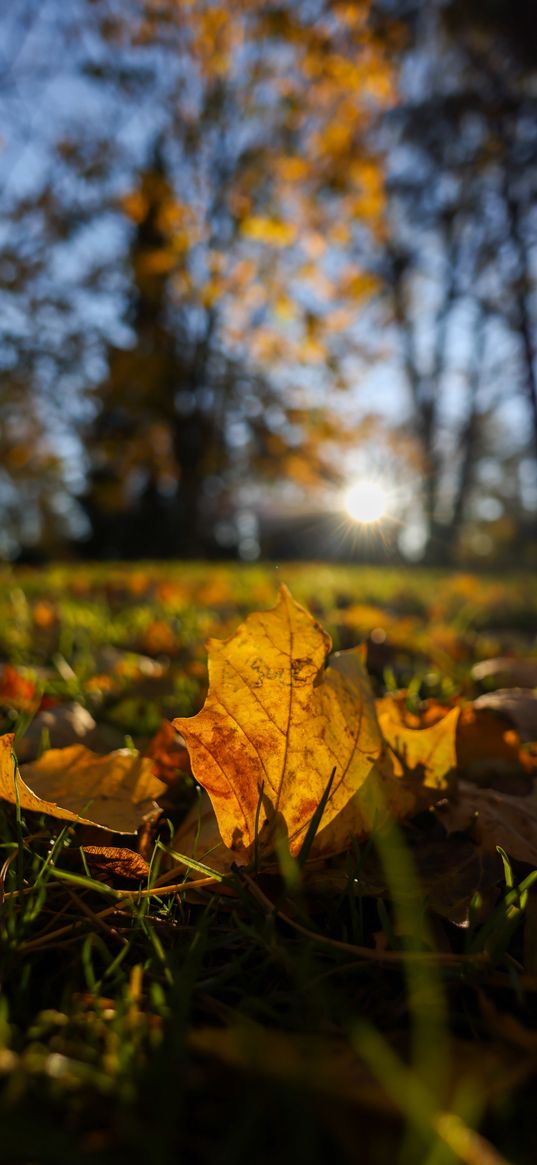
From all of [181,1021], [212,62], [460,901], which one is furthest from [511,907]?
[212,62]

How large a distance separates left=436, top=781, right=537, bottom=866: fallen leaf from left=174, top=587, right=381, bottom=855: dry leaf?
0.20 meters

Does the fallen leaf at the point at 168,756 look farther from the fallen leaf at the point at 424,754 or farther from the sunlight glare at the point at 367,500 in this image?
the sunlight glare at the point at 367,500

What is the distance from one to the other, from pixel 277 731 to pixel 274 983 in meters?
0.24

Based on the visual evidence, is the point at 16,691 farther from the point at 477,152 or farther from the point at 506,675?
the point at 477,152

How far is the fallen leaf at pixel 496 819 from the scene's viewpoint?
2.82 ft

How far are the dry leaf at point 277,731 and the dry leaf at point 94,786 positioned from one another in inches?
6.6

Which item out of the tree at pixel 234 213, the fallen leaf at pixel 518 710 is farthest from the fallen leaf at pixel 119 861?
the tree at pixel 234 213

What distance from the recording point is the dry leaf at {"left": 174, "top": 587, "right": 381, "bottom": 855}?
0.74 meters

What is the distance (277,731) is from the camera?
2.53ft

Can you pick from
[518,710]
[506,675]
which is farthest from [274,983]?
[506,675]

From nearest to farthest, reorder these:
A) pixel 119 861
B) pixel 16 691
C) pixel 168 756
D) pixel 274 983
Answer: pixel 274 983 < pixel 119 861 < pixel 168 756 < pixel 16 691

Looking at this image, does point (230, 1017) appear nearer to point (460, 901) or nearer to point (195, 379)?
point (460, 901)

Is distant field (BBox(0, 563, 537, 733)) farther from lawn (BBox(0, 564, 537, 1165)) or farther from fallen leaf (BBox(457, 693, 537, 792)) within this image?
fallen leaf (BBox(457, 693, 537, 792))

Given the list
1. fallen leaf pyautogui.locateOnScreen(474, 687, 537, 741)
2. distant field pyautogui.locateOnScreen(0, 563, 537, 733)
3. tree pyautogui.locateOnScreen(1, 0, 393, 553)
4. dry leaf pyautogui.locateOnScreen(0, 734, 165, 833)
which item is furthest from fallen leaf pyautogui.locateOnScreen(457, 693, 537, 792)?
tree pyautogui.locateOnScreen(1, 0, 393, 553)
